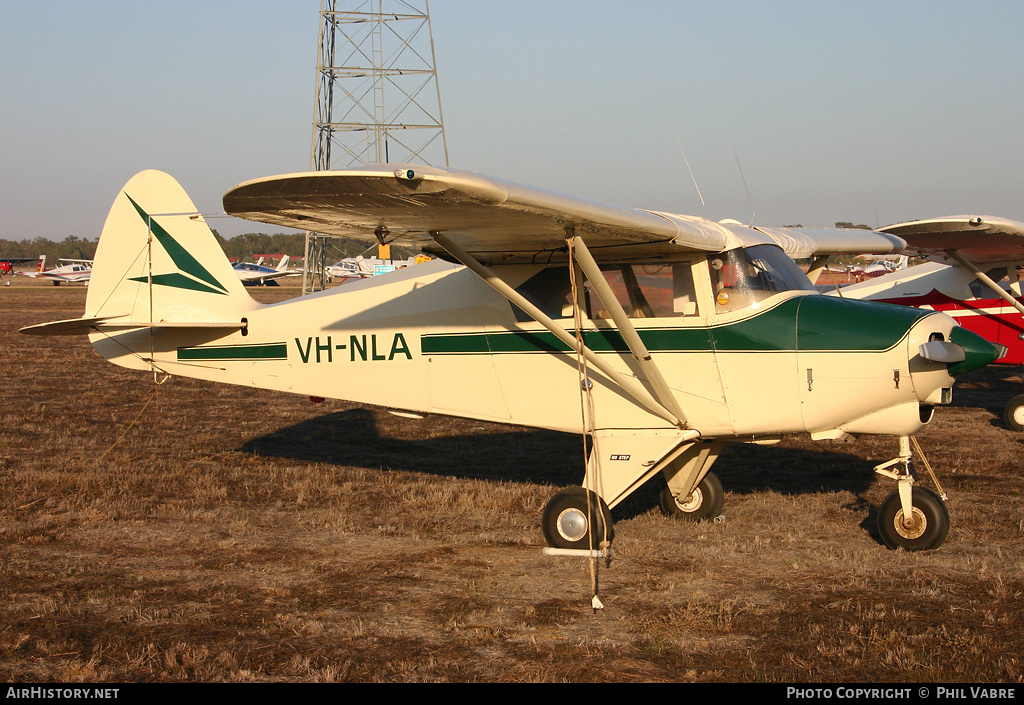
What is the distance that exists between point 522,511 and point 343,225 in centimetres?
314

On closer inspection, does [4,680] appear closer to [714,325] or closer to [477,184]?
[477,184]

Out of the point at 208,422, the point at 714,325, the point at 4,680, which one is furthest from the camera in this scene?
the point at 208,422

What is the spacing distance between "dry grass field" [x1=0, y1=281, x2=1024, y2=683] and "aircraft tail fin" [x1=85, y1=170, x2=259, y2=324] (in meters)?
1.69

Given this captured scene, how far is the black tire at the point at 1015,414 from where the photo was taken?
38.2 feet

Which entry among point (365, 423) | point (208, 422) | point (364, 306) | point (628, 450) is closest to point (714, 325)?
point (628, 450)

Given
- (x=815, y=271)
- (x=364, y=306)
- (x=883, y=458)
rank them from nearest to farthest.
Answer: (x=364, y=306) → (x=815, y=271) → (x=883, y=458)

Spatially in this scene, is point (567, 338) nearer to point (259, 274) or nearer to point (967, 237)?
point (967, 237)

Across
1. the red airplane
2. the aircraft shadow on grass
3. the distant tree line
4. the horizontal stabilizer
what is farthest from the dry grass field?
the distant tree line

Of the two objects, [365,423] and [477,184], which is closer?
[477,184]

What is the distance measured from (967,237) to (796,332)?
20.1ft

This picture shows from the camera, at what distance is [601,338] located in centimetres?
665

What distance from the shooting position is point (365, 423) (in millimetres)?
12320

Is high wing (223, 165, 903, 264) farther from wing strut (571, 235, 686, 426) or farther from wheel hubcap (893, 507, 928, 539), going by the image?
wheel hubcap (893, 507, 928, 539)

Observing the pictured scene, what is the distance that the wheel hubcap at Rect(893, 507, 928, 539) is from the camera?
6.23 m
